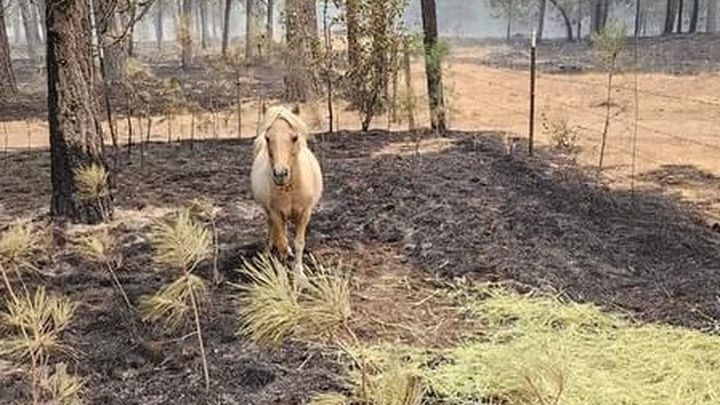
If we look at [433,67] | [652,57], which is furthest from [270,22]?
[433,67]

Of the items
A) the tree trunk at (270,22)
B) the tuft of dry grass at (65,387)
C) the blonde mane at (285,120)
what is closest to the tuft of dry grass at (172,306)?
the tuft of dry grass at (65,387)

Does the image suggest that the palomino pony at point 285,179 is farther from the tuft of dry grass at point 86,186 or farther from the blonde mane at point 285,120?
the tuft of dry grass at point 86,186

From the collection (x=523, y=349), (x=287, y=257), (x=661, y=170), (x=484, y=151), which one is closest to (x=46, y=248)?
(x=287, y=257)

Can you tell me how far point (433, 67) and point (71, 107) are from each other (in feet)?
18.3

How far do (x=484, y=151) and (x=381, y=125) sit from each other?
3785 millimetres

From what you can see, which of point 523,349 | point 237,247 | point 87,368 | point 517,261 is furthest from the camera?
point 237,247

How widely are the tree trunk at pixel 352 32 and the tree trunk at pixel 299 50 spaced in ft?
1.88

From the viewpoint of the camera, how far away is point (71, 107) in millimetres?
6562

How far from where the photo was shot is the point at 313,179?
18.1 feet

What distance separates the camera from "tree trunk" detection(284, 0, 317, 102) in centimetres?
1213

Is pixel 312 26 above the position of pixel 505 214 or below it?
above

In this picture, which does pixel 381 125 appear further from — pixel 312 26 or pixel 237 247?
pixel 237 247

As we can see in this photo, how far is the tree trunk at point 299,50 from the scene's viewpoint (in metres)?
12.1

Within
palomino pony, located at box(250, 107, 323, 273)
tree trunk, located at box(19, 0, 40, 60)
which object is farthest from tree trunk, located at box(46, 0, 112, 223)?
tree trunk, located at box(19, 0, 40, 60)
